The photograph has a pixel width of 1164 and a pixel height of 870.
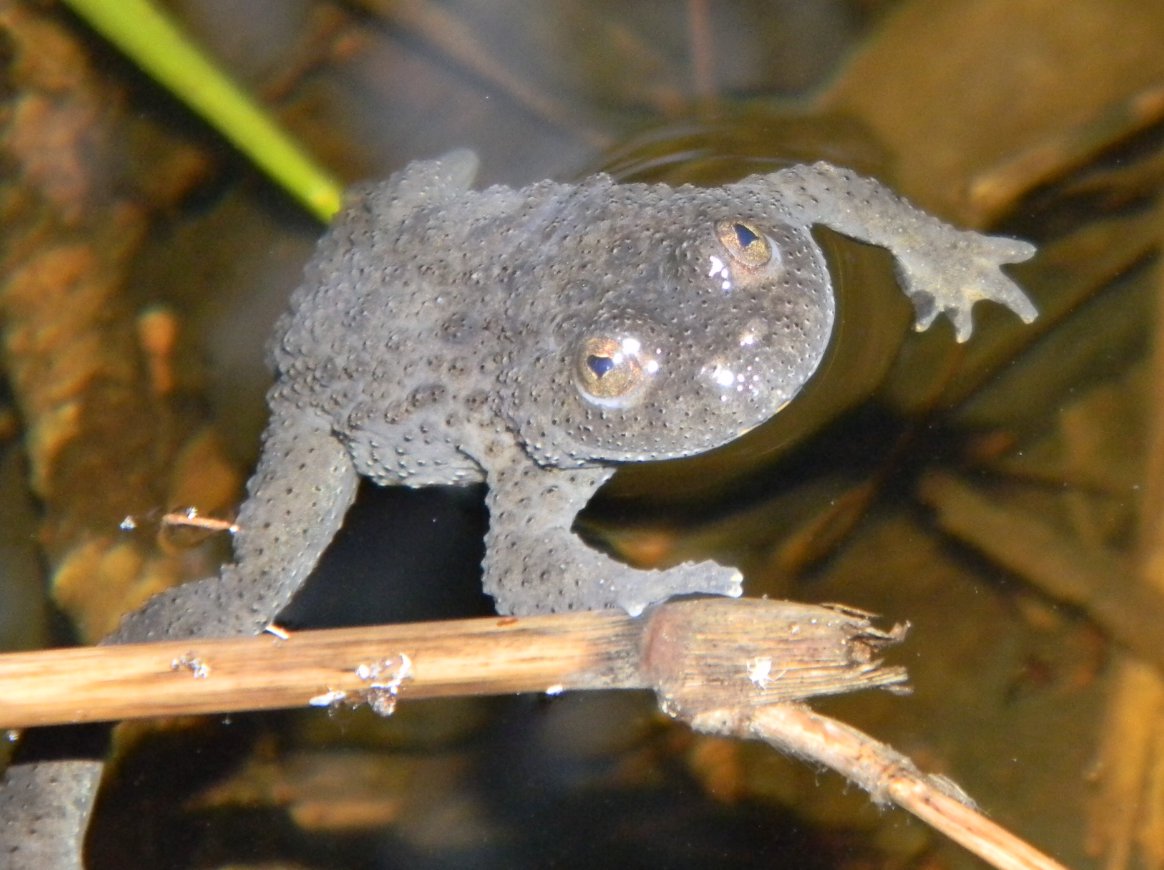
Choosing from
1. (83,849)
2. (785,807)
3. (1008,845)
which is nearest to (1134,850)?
(785,807)

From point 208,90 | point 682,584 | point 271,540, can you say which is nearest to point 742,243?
point 682,584

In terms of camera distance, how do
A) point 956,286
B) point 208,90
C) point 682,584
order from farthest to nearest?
point 208,90 < point 956,286 < point 682,584

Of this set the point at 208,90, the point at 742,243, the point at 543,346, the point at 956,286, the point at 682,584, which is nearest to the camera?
the point at 682,584

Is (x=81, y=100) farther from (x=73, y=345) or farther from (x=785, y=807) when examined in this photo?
(x=785, y=807)

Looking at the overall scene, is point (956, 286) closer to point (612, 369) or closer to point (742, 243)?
point (742, 243)

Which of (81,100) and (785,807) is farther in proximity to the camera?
(81,100)

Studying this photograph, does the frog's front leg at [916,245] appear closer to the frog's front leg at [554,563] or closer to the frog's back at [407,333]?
the frog's back at [407,333]

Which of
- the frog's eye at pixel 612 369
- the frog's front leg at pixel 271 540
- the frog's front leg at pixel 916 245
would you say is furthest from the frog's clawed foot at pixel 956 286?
the frog's front leg at pixel 271 540

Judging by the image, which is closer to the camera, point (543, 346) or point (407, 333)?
point (543, 346)
